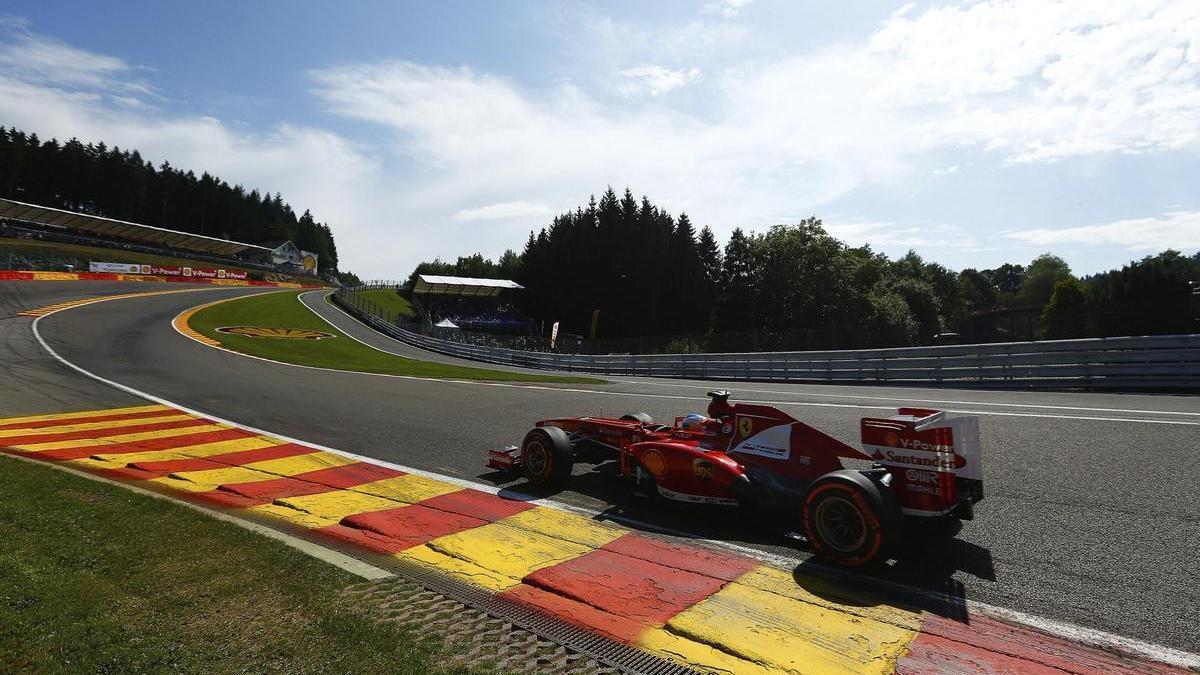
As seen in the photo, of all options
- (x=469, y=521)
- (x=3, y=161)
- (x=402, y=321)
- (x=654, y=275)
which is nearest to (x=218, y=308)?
(x=402, y=321)

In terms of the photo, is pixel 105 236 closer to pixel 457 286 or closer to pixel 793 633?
pixel 457 286

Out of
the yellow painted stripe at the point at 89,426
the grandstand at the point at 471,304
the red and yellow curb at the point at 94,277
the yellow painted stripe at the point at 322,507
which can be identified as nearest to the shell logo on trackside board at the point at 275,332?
the grandstand at the point at 471,304

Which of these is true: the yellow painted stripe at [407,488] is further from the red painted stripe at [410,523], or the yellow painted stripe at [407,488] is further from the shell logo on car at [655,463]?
the shell logo on car at [655,463]

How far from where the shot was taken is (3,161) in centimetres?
9694

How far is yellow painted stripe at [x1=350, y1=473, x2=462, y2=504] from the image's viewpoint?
6348mm

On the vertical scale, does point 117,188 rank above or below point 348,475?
above

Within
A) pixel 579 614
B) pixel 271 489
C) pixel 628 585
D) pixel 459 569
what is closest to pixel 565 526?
pixel 459 569

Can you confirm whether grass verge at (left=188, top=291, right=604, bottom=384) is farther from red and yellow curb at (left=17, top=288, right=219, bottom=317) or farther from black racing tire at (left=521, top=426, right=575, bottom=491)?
black racing tire at (left=521, top=426, right=575, bottom=491)

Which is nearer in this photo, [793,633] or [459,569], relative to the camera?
[793,633]

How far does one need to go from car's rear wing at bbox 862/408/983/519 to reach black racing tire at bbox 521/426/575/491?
325 cm

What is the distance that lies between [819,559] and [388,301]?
71582 mm

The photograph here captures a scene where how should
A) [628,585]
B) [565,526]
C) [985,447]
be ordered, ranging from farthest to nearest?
[985,447] < [565,526] < [628,585]

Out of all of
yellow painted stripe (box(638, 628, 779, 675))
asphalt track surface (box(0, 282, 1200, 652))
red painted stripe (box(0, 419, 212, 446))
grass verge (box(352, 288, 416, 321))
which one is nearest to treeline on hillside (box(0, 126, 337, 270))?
grass verge (box(352, 288, 416, 321))

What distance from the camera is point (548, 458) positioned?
663cm
